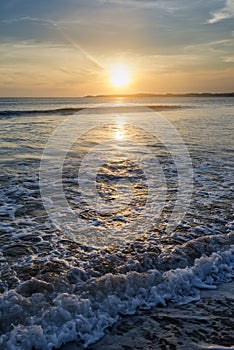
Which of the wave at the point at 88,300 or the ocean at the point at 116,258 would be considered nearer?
the wave at the point at 88,300

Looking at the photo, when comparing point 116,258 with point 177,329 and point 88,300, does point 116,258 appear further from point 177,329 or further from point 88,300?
point 177,329

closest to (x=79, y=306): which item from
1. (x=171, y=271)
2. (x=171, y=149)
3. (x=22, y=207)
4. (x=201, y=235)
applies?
(x=171, y=271)

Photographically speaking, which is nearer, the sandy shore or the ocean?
the sandy shore

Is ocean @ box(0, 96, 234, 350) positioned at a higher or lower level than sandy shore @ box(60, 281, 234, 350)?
higher

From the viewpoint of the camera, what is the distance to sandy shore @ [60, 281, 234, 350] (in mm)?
3154

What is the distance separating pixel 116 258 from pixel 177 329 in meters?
1.50

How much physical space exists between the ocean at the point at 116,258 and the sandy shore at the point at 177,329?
11 mm

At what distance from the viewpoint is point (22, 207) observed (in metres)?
6.70

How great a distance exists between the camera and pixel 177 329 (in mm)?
3391

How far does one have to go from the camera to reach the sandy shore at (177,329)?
3.15m

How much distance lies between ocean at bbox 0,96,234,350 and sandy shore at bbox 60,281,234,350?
11mm

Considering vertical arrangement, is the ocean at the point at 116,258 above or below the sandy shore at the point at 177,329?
above

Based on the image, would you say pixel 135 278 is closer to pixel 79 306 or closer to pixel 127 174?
pixel 79 306

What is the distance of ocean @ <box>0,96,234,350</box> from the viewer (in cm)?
332
